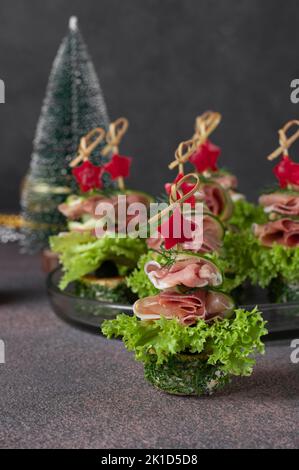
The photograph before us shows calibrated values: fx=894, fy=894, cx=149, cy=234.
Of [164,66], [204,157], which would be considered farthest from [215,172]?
[164,66]

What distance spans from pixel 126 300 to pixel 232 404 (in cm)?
100

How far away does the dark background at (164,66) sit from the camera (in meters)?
6.57

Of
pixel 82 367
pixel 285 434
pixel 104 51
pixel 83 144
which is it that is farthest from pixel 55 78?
pixel 285 434

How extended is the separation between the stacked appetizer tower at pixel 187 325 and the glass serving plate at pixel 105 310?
540 millimetres

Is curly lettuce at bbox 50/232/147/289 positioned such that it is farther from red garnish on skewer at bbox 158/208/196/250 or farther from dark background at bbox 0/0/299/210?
dark background at bbox 0/0/299/210

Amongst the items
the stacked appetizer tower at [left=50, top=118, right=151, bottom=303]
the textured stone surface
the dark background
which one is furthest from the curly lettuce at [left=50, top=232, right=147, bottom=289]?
the dark background

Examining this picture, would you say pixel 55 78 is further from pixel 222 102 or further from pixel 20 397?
pixel 20 397

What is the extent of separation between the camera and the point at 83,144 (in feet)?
12.3

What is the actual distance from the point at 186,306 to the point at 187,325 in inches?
2.3

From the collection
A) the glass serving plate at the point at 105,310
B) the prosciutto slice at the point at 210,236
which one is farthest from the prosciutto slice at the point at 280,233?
the prosciutto slice at the point at 210,236

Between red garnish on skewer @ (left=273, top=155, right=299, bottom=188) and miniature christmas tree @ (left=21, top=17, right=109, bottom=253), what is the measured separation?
161 cm

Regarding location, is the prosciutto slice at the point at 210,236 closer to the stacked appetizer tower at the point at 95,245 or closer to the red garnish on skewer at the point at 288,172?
the stacked appetizer tower at the point at 95,245

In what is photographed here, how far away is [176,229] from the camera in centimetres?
268

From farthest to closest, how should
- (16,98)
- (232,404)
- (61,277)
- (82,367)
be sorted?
(16,98) < (61,277) < (82,367) < (232,404)
